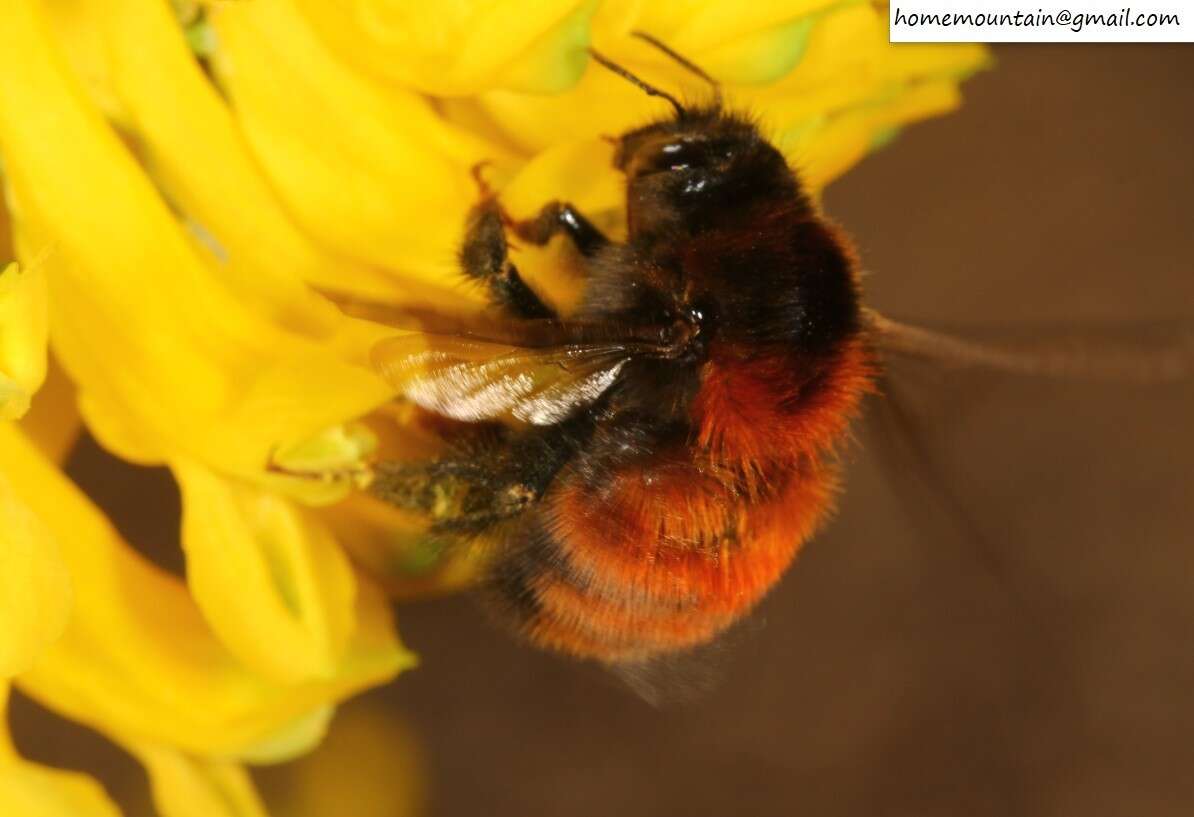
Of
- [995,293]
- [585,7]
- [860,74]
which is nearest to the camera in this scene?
[585,7]

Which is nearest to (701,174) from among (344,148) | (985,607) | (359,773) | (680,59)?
(680,59)

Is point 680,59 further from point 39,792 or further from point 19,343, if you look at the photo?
point 39,792

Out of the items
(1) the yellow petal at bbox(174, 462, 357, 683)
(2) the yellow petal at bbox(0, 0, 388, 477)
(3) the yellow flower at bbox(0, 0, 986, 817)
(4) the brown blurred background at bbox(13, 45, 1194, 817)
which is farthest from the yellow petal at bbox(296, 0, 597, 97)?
(4) the brown blurred background at bbox(13, 45, 1194, 817)

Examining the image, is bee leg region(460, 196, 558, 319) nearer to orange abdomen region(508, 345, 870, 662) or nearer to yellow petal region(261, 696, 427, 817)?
orange abdomen region(508, 345, 870, 662)

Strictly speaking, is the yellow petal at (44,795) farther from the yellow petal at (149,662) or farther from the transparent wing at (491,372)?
Result: the transparent wing at (491,372)

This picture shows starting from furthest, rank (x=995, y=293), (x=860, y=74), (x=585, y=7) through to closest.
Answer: (x=995, y=293) < (x=860, y=74) < (x=585, y=7)

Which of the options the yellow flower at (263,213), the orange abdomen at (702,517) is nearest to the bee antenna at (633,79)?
the yellow flower at (263,213)

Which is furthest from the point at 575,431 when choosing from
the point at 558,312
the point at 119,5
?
the point at 119,5

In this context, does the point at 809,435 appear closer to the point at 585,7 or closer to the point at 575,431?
the point at 575,431
